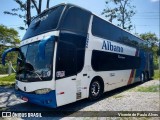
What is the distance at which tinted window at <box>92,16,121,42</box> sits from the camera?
Result: 9.14 meters

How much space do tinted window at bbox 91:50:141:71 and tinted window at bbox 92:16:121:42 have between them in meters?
0.87

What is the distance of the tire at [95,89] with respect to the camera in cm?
848

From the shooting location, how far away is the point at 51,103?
21.0ft

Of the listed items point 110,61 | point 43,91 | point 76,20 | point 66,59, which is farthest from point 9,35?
point 43,91

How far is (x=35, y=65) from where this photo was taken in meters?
6.81

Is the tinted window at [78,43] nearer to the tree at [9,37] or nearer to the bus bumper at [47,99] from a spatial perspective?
the bus bumper at [47,99]

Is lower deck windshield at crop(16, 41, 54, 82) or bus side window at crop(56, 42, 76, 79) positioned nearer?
lower deck windshield at crop(16, 41, 54, 82)

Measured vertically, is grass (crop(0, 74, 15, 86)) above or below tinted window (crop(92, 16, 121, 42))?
below

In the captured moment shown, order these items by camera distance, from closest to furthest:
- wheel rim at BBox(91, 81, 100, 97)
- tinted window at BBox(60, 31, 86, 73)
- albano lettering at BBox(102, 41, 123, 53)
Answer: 1. tinted window at BBox(60, 31, 86, 73)
2. wheel rim at BBox(91, 81, 100, 97)
3. albano lettering at BBox(102, 41, 123, 53)

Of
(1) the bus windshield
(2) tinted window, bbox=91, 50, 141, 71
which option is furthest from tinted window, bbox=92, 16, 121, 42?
(1) the bus windshield

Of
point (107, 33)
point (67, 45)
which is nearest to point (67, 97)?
point (67, 45)

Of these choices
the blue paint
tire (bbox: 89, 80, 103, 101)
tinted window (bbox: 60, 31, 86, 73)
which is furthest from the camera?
the blue paint

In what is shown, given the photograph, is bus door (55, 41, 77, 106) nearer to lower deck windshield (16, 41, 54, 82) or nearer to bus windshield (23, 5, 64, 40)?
lower deck windshield (16, 41, 54, 82)

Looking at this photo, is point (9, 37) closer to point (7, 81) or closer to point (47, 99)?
point (7, 81)
